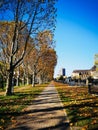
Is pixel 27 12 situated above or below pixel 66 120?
above

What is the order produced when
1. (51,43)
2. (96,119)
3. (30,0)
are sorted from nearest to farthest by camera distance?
(96,119) → (30,0) → (51,43)

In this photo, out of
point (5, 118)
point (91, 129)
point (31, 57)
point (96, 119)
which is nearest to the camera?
point (91, 129)

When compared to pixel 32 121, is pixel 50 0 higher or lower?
higher

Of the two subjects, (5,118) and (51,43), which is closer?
(5,118)

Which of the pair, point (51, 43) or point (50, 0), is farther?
point (51, 43)

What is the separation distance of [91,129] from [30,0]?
18.8m

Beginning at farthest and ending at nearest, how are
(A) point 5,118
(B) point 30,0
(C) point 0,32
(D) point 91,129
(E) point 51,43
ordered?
(E) point 51,43
(C) point 0,32
(B) point 30,0
(A) point 5,118
(D) point 91,129

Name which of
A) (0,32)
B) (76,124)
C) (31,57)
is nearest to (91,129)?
(76,124)

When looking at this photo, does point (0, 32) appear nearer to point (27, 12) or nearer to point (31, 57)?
point (27, 12)

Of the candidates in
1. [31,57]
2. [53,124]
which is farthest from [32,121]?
[31,57]

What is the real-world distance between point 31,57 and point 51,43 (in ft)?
37.1

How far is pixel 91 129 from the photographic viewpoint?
8.38 m

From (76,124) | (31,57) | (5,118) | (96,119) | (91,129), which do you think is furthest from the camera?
(31,57)

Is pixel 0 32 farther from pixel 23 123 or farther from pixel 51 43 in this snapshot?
pixel 23 123
